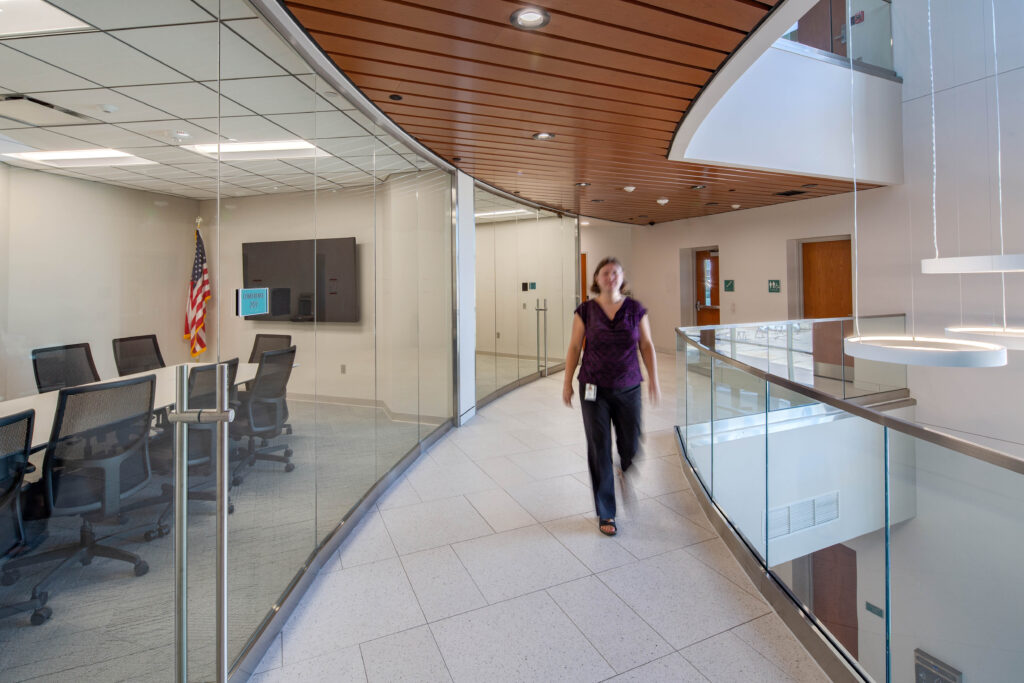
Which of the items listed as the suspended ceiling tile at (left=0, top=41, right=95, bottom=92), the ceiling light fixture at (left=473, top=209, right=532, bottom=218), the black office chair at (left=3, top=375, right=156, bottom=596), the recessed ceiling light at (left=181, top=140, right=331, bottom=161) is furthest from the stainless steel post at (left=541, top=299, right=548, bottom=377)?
the suspended ceiling tile at (left=0, top=41, right=95, bottom=92)

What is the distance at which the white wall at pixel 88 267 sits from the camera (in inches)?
47.1

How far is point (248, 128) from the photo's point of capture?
2.19 meters

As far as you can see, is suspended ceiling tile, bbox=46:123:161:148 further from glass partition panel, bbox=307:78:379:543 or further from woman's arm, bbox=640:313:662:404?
woman's arm, bbox=640:313:662:404

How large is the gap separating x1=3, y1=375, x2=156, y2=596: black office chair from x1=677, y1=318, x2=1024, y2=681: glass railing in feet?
7.51

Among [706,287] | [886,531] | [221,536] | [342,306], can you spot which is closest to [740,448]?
[886,531]

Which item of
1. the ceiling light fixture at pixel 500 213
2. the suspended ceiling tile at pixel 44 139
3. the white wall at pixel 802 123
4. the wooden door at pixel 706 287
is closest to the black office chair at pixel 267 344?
the suspended ceiling tile at pixel 44 139

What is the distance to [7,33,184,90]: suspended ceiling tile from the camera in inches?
49.9

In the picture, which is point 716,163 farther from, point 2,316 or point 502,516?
point 2,316

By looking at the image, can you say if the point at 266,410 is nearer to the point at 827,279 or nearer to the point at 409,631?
the point at 409,631

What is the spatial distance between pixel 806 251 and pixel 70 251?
10.5 m

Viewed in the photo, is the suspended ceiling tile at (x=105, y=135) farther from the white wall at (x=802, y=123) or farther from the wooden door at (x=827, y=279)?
the wooden door at (x=827, y=279)

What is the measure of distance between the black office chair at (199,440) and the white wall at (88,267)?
0.10 meters

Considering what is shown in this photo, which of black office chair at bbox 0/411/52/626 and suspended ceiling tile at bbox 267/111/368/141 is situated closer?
black office chair at bbox 0/411/52/626

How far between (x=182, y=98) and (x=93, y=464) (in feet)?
3.79
